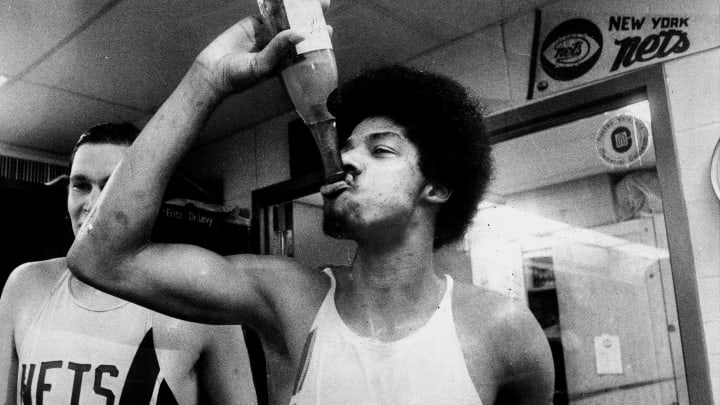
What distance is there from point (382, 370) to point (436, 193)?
21 centimetres

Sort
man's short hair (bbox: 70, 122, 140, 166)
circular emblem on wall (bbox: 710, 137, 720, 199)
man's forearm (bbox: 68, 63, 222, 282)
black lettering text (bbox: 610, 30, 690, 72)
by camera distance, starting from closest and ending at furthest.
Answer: man's forearm (bbox: 68, 63, 222, 282) < man's short hair (bbox: 70, 122, 140, 166) < circular emblem on wall (bbox: 710, 137, 720, 199) < black lettering text (bbox: 610, 30, 690, 72)

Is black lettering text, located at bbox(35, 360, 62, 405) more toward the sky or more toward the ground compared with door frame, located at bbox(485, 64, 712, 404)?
more toward the ground

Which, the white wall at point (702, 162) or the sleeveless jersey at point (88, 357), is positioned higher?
the white wall at point (702, 162)

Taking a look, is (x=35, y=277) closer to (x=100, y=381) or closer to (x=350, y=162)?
(x=100, y=381)

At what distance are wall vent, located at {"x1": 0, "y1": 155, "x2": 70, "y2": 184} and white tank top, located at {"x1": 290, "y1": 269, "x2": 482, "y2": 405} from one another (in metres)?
0.32

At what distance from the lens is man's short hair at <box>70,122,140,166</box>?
631 millimetres

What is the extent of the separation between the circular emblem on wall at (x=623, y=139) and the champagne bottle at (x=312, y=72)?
0.61m

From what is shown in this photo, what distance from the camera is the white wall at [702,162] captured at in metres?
0.88

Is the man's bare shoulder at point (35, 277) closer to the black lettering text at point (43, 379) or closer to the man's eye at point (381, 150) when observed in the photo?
the black lettering text at point (43, 379)

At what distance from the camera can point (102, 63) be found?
69 cm

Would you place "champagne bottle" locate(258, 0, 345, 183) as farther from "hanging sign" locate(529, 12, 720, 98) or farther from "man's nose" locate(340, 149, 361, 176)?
"hanging sign" locate(529, 12, 720, 98)

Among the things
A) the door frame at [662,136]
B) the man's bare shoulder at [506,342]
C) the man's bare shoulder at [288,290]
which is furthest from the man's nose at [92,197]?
the door frame at [662,136]

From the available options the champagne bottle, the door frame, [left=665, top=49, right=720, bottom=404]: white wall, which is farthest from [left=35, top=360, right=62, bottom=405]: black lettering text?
[left=665, top=49, right=720, bottom=404]: white wall

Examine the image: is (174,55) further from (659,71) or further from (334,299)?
(659,71)
